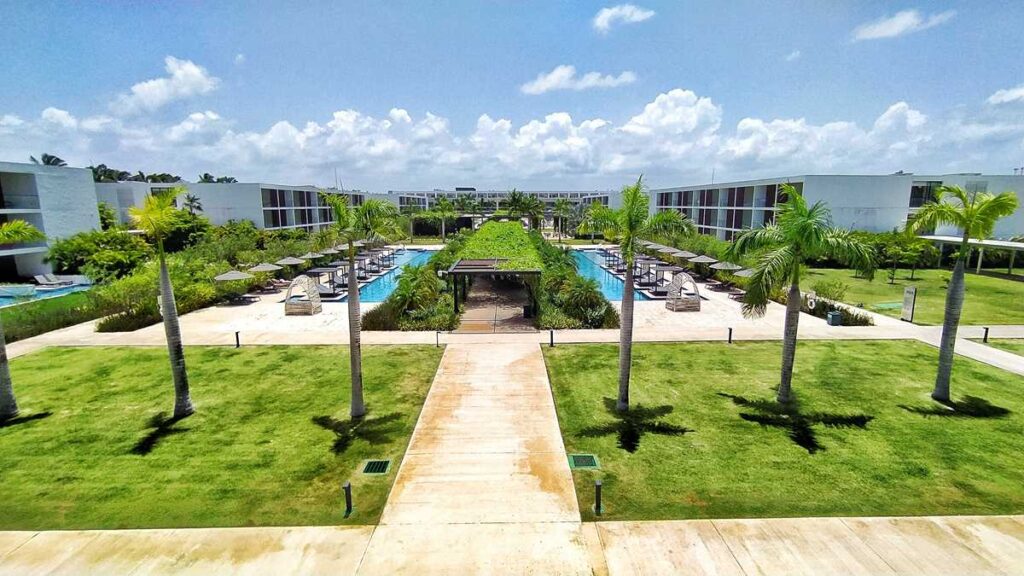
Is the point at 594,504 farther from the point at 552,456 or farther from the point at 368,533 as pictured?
the point at 368,533

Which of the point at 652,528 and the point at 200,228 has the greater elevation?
the point at 200,228

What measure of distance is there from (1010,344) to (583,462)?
19496 mm

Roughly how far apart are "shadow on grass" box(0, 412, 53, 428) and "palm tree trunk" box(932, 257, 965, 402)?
23.6 meters

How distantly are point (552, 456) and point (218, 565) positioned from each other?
20.3 ft

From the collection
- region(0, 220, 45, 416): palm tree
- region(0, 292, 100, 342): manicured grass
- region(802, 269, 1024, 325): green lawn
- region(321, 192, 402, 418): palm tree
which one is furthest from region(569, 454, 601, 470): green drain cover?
region(0, 292, 100, 342): manicured grass

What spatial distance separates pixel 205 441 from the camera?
35.8 feet

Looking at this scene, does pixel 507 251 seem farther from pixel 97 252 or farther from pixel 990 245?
pixel 990 245

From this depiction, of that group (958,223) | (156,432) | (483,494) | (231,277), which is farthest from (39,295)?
(958,223)

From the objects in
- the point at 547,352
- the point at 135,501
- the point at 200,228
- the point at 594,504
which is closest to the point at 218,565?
the point at 135,501

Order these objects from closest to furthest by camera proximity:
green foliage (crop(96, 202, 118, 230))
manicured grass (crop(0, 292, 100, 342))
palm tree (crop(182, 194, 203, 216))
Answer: manicured grass (crop(0, 292, 100, 342))
green foliage (crop(96, 202, 118, 230))
palm tree (crop(182, 194, 203, 216))

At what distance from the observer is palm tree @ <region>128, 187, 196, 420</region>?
36.7 ft

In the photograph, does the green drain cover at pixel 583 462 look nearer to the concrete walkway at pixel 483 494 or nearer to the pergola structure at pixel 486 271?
the concrete walkway at pixel 483 494

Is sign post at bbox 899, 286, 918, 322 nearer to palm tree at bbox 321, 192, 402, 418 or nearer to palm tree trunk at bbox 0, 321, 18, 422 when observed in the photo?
palm tree at bbox 321, 192, 402, 418

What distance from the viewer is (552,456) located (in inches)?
402
